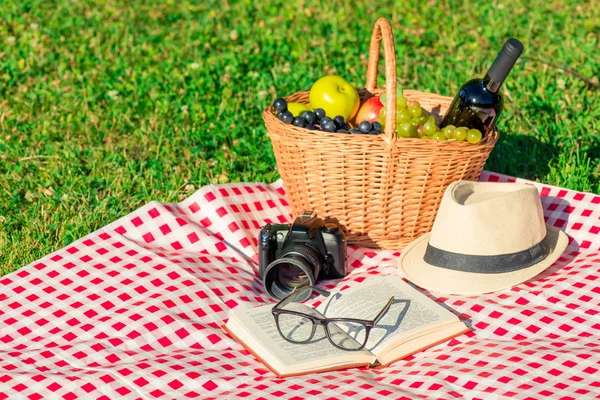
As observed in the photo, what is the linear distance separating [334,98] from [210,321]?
3.57ft

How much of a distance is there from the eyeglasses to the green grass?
1209 mm

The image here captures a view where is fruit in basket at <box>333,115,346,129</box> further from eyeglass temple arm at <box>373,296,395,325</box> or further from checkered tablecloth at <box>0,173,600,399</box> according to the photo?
eyeglass temple arm at <box>373,296,395,325</box>

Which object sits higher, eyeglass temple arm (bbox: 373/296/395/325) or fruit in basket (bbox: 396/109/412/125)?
fruit in basket (bbox: 396/109/412/125)

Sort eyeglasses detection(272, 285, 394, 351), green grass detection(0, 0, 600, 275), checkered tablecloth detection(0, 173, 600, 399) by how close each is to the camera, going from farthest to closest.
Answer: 1. green grass detection(0, 0, 600, 275)
2. eyeglasses detection(272, 285, 394, 351)
3. checkered tablecloth detection(0, 173, 600, 399)

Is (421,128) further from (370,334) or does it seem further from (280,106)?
(370,334)

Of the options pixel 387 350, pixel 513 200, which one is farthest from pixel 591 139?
pixel 387 350

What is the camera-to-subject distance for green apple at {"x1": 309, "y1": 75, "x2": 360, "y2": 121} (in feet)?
10.8

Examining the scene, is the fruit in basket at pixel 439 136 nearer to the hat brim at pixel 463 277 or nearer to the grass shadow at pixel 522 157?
the hat brim at pixel 463 277

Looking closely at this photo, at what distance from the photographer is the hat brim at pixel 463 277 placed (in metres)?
2.73

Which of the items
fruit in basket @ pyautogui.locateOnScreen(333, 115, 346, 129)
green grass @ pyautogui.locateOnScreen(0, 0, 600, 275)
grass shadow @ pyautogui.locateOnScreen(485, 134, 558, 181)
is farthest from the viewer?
grass shadow @ pyautogui.locateOnScreen(485, 134, 558, 181)

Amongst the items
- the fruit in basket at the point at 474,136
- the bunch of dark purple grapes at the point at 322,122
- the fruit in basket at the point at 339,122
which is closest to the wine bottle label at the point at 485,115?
the fruit in basket at the point at 474,136

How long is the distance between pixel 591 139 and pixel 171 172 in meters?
2.05

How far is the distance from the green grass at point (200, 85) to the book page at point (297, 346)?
3.71 ft

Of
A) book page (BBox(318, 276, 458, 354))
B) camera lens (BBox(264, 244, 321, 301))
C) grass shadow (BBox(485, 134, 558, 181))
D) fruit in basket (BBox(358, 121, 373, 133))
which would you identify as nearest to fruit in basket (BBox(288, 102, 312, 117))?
fruit in basket (BBox(358, 121, 373, 133))
